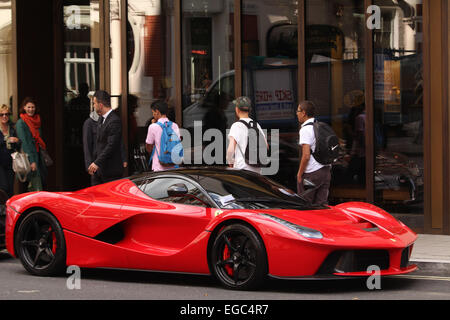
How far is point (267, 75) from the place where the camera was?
A: 46.2 ft

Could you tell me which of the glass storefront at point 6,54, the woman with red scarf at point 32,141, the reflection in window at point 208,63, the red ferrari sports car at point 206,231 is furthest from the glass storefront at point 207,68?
the red ferrari sports car at point 206,231

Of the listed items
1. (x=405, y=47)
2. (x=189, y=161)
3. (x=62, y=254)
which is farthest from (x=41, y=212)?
(x=405, y=47)

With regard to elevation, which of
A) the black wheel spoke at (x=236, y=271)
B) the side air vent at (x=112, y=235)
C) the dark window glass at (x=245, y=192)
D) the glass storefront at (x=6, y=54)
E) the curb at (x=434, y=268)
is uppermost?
the glass storefront at (x=6, y=54)

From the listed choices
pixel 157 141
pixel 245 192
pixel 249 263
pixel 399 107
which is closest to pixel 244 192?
pixel 245 192

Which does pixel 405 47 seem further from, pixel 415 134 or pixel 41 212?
pixel 41 212

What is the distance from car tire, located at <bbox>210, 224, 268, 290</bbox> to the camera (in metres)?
8.21

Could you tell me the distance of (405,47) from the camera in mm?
12977

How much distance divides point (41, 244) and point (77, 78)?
678 cm

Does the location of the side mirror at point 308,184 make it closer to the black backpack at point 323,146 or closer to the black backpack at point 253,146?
the black backpack at point 323,146

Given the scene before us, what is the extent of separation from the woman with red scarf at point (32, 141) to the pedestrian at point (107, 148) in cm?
177

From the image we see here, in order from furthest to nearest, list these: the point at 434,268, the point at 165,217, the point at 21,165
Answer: the point at 21,165 → the point at 434,268 → the point at 165,217

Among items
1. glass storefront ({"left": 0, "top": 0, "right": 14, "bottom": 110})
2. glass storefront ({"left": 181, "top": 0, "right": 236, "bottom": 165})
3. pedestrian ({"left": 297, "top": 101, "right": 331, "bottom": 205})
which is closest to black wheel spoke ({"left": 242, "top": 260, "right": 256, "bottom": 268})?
pedestrian ({"left": 297, "top": 101, "right": 331, "bottom": 205})

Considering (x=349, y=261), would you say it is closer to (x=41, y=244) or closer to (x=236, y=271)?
(x=236, y=271)

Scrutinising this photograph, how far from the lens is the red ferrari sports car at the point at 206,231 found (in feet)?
26.9
